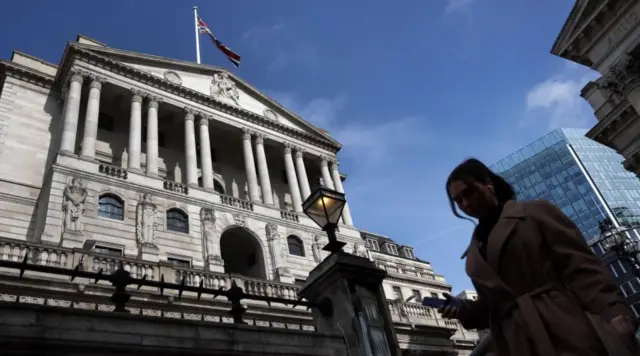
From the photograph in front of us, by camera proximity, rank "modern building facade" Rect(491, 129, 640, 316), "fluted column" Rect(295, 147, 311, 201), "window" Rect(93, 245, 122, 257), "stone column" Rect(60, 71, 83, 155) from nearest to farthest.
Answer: "window" Rect(93, 245, 122, 257) → "stone column" Rect(60, 71, 83, 155) → "fluted column" Rect(295, 147, 311, 201) → "modern building facade" Rect(491, 129, 640, 316)

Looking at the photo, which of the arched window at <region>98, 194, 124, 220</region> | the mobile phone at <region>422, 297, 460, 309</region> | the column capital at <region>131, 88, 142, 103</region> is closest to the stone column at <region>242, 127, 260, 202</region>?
the column capital at <region>131, 88, 142, 103</region>

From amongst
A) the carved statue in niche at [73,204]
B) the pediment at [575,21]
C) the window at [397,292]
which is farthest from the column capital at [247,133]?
the pediment at [575,21]

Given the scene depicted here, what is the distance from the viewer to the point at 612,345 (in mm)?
2312

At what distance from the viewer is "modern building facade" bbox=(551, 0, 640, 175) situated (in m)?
27.5

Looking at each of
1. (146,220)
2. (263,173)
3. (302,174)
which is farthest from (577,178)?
(146,220)

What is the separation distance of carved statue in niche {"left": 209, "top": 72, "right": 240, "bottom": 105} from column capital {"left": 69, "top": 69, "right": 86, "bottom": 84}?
30.3 ft

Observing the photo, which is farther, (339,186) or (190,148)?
(339,186)

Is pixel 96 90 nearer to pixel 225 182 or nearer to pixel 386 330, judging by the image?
pixel 225 182

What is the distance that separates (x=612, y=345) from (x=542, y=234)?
76 cm

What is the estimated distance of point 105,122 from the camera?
30484 mm

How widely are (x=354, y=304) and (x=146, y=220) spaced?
57.3ft

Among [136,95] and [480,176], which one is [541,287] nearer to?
[480,176]

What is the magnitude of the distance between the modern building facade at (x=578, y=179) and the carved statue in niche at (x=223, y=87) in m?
64.9

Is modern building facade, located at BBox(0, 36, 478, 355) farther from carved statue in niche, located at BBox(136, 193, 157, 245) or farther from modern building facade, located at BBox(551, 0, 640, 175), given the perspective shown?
modern building facade, located at BBox(551, 0, 640, 175)
